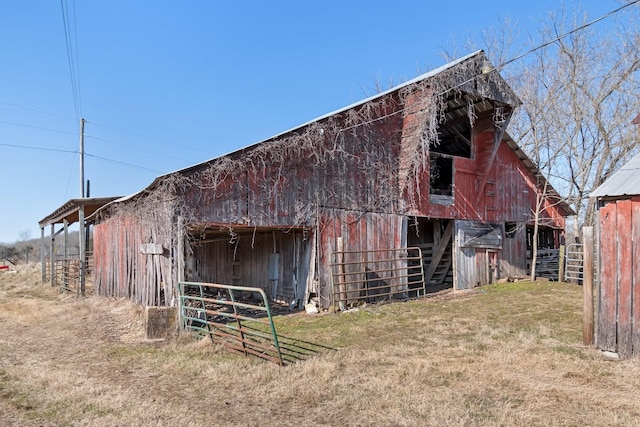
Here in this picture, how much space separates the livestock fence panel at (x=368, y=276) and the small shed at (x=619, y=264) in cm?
602

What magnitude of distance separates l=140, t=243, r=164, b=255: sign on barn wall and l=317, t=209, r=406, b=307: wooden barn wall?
4.11 m

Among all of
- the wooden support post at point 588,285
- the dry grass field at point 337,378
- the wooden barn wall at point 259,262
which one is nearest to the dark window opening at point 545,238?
the dry grass field at point 337,378

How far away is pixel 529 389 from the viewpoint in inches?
206

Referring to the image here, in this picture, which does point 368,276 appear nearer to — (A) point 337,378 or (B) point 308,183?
(B) point 308,183

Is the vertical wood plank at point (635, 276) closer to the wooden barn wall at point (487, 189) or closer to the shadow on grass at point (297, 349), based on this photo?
the shadow on grass at point (297, 349)

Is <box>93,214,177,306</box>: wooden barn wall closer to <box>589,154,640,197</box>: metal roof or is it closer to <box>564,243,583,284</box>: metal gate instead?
<box>589,154,640,197</box>: metal roof

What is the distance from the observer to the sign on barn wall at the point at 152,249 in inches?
383

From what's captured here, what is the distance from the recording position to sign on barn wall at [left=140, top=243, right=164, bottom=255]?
9.72m

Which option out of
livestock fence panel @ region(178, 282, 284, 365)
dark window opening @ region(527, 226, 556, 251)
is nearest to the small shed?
livestock fence panel @ region(178, 282, 284, 365)

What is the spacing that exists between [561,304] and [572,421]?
8109 millimetres

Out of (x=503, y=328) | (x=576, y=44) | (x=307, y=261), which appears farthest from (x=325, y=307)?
(x=576, y=44)

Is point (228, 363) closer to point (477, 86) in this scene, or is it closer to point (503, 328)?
point (503, 328)

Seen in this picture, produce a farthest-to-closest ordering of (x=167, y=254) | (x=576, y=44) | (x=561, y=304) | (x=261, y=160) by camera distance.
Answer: (x=576, y=44) < (x=561, y=304) < (x=261, y=160) < (x=167, y=254)

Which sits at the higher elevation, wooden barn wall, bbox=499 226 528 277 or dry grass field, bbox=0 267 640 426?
wooden barn wall, bbox=499 226 528 277
